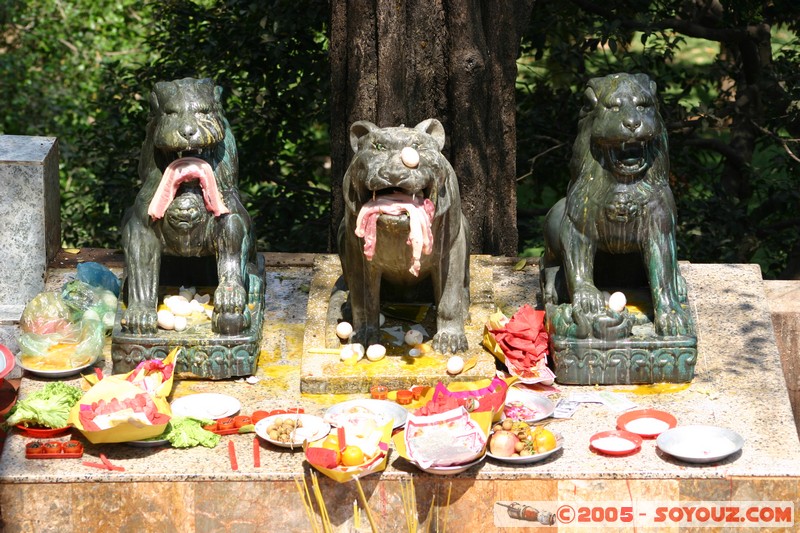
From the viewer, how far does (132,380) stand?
6.27m

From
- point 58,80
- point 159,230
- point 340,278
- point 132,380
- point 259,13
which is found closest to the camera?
point 132,380

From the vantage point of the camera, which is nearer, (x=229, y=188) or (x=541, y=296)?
(x=229, y=188)

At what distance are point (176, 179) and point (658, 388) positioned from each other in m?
2.58

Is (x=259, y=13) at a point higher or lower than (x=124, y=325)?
higher

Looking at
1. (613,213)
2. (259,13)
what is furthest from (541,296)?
(259,13)

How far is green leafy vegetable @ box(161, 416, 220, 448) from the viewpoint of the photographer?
19.6ft

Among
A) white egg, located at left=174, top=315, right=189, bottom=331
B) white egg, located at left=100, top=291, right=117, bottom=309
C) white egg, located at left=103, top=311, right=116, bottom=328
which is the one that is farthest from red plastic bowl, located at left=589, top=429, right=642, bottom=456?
white egg, located at left=100, top=291, right=117, bottom=309

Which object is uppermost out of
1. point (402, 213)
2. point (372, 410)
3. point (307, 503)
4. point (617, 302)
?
point (402, 213)

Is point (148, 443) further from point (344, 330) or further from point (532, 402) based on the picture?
point (532, 402)

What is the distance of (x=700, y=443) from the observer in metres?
5.89

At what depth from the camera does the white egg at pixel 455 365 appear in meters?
6.46

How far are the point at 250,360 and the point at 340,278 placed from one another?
0.93m

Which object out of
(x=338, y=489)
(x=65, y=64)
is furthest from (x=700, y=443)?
(x=65, y=64)

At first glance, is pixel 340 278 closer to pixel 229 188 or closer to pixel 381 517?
pixel 229 188
